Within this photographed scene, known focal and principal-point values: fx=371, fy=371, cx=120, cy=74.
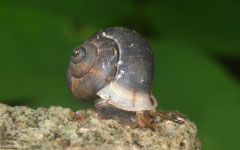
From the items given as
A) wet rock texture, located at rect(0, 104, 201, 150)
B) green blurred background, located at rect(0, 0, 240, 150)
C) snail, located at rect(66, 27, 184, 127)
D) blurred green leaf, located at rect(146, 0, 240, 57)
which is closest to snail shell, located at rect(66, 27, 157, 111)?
snail, located at rect(66, 27, 184, 127)

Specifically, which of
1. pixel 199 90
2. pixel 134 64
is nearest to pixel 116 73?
pixel 134 64

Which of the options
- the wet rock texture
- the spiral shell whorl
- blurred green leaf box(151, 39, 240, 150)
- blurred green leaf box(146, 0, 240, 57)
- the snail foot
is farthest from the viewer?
blurred green leaf box(146, 0, 240, 57)

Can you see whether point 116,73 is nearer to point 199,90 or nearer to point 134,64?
point 134,64

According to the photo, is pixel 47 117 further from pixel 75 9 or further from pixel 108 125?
pixel 75 9

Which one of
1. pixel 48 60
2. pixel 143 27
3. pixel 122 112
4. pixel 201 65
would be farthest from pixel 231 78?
pixel 48 60

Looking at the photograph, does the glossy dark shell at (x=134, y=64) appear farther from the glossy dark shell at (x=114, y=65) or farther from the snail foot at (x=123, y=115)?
the snail foot at (x=123, y=115)

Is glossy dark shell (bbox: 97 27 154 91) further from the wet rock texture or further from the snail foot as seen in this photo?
the wet rock texture

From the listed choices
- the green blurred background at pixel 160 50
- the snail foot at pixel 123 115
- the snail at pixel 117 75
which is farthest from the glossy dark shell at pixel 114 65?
the green blurred background at pixel 160 50
